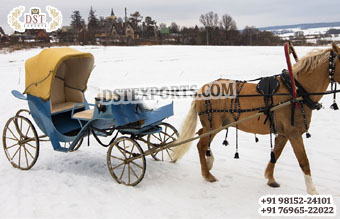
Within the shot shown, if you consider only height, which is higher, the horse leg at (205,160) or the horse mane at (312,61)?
the horse mane at (312,61)

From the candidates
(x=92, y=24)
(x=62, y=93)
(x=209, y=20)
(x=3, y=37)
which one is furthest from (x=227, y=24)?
(x=62, y=93)

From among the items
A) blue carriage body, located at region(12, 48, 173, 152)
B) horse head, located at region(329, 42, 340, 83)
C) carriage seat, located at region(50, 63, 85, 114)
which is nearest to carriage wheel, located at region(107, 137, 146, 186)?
blue carriage body, located at region(12, 48, 173, 152)

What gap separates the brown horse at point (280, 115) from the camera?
13.5ft

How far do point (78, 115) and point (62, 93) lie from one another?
4.65 feet

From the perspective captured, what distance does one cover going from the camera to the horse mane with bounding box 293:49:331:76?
4.04 meters

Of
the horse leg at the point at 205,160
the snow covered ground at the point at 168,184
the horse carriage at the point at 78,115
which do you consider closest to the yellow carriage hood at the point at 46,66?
the horse carriage at the point at 78,115

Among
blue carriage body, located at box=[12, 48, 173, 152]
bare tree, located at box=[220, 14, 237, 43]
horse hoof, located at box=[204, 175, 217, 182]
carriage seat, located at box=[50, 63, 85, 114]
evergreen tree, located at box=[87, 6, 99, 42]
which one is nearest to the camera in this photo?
blue carriage body, located at box=[12, 48, 173, 152]

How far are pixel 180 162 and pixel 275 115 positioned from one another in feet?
7.55

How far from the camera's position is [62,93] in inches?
257

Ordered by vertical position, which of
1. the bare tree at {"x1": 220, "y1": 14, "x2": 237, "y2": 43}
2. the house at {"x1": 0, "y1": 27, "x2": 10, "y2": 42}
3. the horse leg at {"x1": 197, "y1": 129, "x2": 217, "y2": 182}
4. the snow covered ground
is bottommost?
the snow covered ground

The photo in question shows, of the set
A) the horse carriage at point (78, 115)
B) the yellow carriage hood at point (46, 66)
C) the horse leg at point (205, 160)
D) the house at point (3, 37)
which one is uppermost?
the house at point (3, 37)

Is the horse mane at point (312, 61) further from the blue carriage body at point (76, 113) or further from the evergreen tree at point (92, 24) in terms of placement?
the evergreen tree at point (92, 24)

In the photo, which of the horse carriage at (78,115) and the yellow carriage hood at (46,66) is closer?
the horse carriage at (78,115)

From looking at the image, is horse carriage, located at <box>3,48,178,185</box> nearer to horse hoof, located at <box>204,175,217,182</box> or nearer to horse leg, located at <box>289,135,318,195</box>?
horse hoof, located at <box>204,175,217,182</box>
